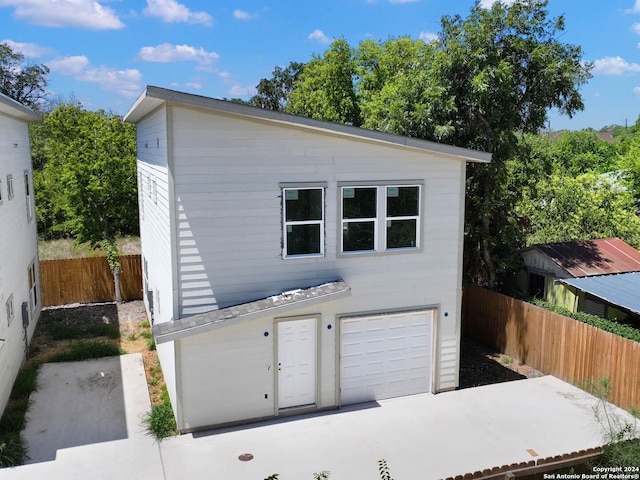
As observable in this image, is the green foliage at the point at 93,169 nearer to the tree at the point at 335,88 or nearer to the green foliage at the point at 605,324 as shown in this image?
the green foliage at the point at 605,324

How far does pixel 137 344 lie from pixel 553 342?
35.9 ft

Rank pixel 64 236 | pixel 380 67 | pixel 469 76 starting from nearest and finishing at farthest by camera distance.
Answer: pixel 469 76 → pixel 64 236 → pixel 380 67

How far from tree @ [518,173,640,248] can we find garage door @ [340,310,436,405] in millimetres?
11558

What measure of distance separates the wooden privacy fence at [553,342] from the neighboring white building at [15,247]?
12.1 meters

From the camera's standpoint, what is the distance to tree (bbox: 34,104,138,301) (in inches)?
773

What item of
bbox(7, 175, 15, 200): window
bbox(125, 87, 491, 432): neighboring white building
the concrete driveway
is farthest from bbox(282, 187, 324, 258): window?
bbox(7, 175, 15, 200): window

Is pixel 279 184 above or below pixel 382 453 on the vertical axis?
above

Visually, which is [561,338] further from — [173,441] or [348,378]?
[173,441]

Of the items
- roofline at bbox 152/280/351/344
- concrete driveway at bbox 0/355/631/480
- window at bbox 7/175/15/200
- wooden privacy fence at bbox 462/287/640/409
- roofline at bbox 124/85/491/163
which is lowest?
concrete driveway at bbox 0/355/631/480

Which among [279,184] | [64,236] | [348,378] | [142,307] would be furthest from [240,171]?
[64,236]

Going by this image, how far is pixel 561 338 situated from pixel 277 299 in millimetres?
7157

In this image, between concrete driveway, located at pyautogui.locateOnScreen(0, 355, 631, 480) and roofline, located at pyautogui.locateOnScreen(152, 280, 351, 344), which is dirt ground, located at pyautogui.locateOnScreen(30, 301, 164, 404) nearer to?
concrete driveway, located at pyautogui.locateOnScreen(0, 355, 631, 480)

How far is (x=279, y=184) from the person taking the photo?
34.6ft

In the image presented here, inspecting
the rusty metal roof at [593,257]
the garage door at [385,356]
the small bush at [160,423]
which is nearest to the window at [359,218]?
the garage door at [385,356]
